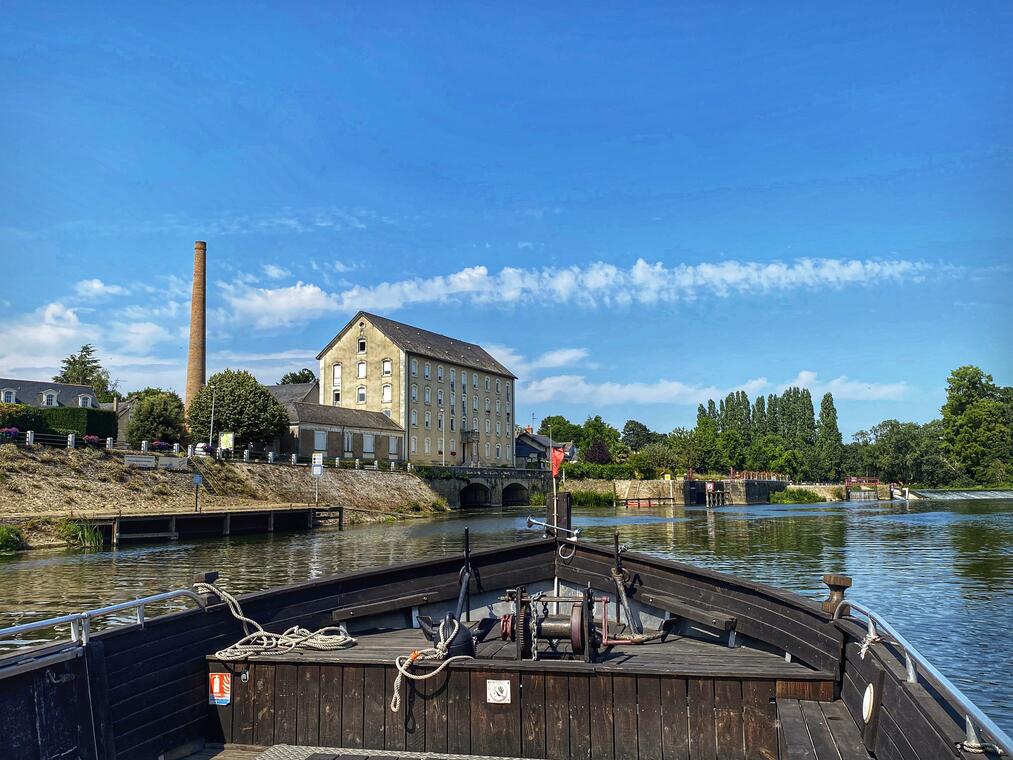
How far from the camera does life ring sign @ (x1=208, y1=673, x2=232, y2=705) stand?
6.24 meters

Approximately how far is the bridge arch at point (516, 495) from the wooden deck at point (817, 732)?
2896 inches

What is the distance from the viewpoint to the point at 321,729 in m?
6.16

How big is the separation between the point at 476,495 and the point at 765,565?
2047 inches

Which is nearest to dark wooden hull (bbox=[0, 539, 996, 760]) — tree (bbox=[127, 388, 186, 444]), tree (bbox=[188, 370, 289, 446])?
tree (bbox=[188, 370, 289, 446])

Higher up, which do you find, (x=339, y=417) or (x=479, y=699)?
(x=339, y=417)

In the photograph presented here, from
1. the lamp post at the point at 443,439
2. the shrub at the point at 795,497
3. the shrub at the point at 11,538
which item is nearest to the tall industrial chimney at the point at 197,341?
the lamp post at the point at 443,439

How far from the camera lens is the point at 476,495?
75.4 metres

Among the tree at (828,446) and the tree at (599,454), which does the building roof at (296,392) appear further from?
the tree at (828,446)

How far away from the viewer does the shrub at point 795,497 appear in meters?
95.0

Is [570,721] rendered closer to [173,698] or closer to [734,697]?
[734,697]

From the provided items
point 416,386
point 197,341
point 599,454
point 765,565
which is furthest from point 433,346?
point 765,565

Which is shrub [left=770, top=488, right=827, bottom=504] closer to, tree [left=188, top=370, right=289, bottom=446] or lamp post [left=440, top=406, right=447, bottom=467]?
lamp post [left=440, top=406, right=447, bottom=467]

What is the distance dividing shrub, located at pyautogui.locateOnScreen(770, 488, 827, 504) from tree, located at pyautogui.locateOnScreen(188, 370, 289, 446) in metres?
65.3

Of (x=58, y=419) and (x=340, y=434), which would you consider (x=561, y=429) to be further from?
(x=58, y=419)
